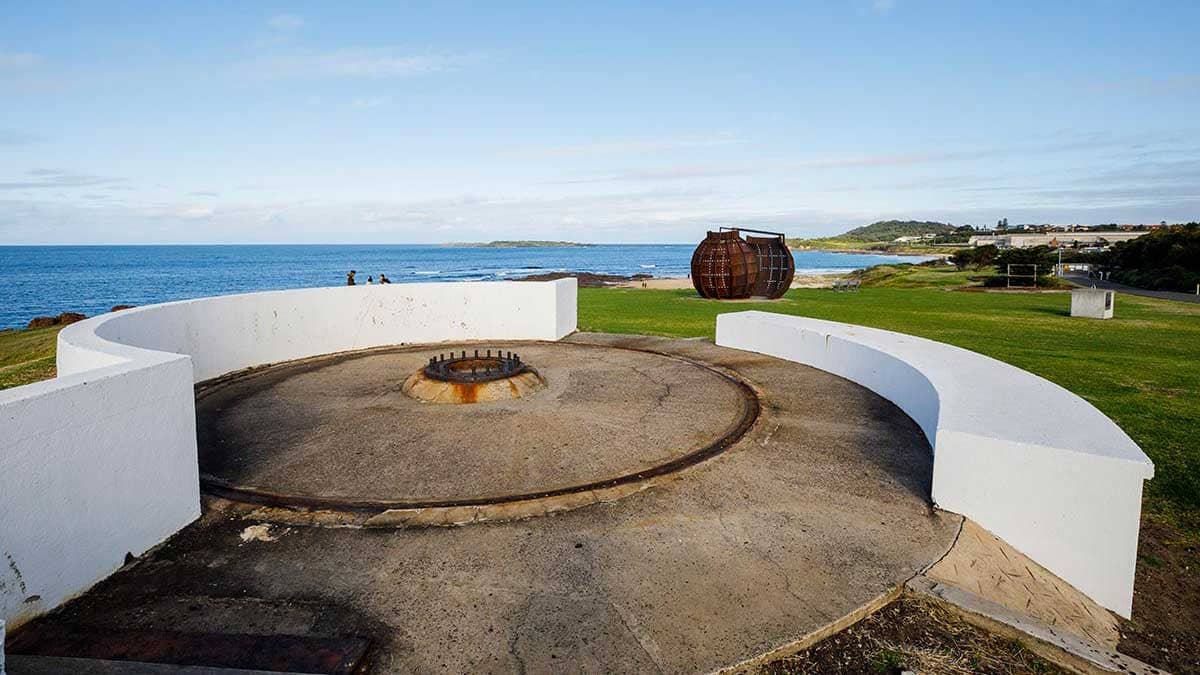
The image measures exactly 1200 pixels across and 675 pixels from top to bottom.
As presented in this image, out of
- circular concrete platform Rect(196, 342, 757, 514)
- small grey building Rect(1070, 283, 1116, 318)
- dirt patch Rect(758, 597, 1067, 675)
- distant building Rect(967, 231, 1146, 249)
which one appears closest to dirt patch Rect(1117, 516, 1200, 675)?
dirt patch Rect(758, 597, 1067, 675)

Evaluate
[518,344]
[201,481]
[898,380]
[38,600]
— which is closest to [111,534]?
[38,600]

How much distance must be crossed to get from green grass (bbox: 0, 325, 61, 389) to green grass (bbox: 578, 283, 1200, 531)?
10.4m

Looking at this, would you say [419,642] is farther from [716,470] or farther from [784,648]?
[716,470]

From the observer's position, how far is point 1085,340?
571 inches

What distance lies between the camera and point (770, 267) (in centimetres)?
2353

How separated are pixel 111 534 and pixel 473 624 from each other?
2.48m

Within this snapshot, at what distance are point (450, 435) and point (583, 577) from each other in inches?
129

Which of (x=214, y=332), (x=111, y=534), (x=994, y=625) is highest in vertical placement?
(x=214, y=332)

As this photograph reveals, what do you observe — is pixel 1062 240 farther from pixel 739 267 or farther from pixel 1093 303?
pixel 739 267

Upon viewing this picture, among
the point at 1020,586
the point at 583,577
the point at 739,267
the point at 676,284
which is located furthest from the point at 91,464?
the point at 676,284

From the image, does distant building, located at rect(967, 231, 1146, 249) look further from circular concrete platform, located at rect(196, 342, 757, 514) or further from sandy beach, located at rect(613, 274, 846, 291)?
circular concrete platform, located at rect(196, 342, 757, 514)

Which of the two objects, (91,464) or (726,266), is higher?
(726,266)

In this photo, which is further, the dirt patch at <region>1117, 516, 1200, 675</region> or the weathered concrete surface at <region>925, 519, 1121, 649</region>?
the weathered concrete surface at <region>925, 519, 1121, 649</region>

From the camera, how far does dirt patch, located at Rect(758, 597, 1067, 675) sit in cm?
334
